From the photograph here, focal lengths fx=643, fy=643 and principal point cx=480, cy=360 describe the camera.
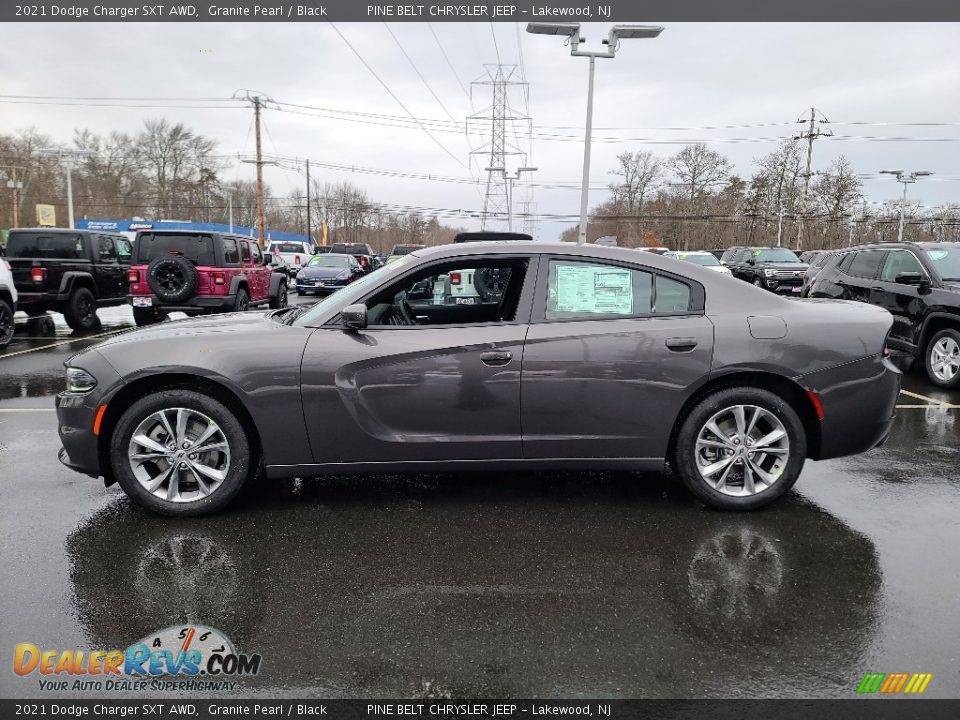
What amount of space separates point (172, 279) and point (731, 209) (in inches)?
2405

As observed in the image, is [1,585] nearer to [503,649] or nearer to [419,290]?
[503,649]

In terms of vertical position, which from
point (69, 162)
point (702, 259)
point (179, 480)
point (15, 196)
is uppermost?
point (69, 162)

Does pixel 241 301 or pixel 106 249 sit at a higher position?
pixel 106 249

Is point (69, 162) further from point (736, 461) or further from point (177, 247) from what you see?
point (736, 461)

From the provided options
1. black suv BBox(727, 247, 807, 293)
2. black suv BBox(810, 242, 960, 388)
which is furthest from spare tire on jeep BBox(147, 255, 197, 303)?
→ black suv BBox(727, 247, 807, 293)

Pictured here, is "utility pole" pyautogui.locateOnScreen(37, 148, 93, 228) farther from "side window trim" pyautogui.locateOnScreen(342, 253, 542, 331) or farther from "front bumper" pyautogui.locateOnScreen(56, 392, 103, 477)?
"side window trim" pyautogui.locateOnScreen(342, 253, 542, 331)

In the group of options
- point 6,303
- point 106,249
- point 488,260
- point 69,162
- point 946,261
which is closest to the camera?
point 488,260

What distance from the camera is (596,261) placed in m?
4.02

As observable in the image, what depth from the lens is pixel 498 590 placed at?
3062 mm

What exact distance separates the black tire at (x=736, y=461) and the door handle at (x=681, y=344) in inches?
13.9

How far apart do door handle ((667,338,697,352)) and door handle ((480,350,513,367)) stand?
3.16ft

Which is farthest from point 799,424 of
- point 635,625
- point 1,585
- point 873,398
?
point 1,585

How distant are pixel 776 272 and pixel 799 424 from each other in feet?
75.7

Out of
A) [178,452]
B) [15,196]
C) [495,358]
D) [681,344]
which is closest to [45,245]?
[178,452]
